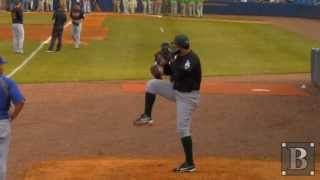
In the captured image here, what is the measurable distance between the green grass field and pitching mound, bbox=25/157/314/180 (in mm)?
9151

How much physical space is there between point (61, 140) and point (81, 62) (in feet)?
43.1

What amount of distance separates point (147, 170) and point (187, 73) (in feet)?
4.87

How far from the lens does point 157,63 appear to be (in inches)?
430

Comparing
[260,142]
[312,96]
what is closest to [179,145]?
[260,142]

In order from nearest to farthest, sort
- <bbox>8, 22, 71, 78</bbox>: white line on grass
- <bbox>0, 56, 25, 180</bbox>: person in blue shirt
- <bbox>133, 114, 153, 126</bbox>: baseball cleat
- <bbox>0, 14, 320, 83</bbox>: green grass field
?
<bbox>0, 56, 25, 180</bbox>: person in blue shirt → <bbox>133, 114, 153, 126</bbox>: baseball cleat → <bbox>8, 22, 71, 78</bbox>: white line on grass → <bbox>0, 14, 320, 83</bbox>: green grass field

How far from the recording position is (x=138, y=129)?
44.6ft

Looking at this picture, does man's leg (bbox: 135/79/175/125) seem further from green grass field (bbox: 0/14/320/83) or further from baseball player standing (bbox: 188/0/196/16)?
baseball player standing (bbox: 188/0/196/16)

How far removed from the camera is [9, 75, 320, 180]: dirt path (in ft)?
38.4

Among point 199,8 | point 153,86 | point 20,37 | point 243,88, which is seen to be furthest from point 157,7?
point 153,86

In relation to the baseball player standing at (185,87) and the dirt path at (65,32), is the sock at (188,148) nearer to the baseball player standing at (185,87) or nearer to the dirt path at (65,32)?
the baseball player standing at (185,87)

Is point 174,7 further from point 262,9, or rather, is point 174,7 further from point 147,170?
point 147,170

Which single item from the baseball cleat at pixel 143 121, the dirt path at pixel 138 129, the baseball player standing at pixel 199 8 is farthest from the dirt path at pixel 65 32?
the baseball cleat at pixel 143 121

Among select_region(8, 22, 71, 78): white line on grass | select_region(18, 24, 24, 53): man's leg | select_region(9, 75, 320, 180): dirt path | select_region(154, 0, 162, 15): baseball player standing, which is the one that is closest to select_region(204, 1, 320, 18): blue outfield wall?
select_region(154, 0, 162, 15): baseball player standing

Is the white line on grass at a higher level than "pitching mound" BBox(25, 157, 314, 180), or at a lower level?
lower
